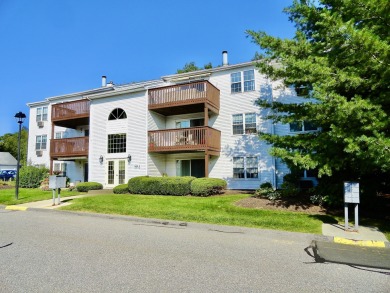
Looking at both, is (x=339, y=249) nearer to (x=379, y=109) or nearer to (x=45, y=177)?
(x=379, y=109)

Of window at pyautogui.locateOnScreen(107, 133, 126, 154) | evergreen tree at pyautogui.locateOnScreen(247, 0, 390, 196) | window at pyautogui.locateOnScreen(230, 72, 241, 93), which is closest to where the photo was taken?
evergreen tree at pyautogui.locateOnScreen(247, 0, 390, 196)

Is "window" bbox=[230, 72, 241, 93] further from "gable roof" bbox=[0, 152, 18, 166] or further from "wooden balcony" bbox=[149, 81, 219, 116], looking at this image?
"gable roof" bbox=[0, 152, 18, 166]

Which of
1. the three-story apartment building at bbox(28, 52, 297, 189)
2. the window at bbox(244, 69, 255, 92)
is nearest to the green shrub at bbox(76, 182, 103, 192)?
the three-story apartment building at bbox(28, 52, 297, 189)

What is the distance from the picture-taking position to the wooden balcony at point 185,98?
1759cm

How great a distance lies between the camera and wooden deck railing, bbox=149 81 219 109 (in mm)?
17578

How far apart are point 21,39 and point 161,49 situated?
1018 centimetres

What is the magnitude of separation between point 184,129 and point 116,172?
6.76 m

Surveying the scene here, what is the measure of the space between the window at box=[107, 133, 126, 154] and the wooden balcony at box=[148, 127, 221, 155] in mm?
2885

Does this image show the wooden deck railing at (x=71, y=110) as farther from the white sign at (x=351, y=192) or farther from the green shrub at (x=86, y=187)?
the white sign at (x=351, y=192)

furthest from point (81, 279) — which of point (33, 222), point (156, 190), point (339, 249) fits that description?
point (156, 190)

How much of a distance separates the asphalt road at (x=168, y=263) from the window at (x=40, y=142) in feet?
67.9

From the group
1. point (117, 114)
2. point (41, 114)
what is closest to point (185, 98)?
point (117, 114)

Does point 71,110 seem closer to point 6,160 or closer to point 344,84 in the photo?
A: point 344,84

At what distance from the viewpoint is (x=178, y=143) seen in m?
17.8
